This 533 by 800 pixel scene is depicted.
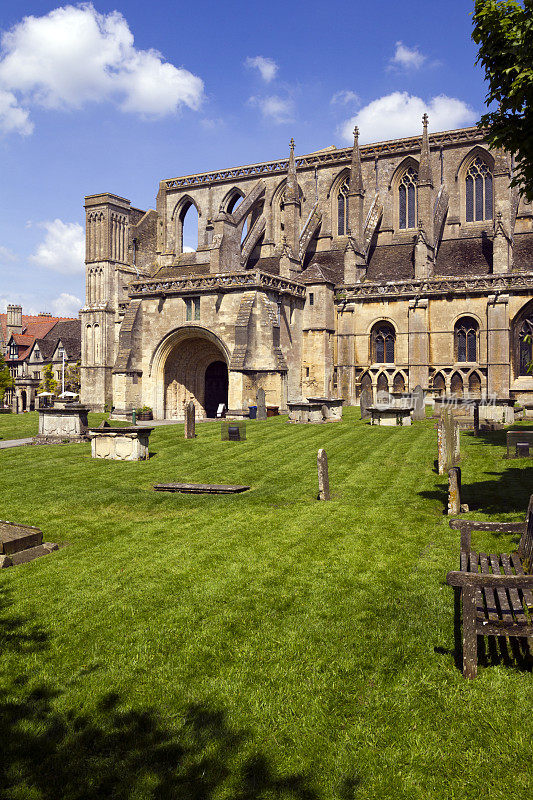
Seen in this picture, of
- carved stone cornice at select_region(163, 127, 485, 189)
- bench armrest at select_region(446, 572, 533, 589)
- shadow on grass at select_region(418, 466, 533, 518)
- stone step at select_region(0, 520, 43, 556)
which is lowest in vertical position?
stone step at select_region(0, 520, 43, 556)

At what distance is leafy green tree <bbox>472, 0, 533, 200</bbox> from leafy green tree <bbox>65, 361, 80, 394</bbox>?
4988 cm

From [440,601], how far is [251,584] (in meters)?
2.15

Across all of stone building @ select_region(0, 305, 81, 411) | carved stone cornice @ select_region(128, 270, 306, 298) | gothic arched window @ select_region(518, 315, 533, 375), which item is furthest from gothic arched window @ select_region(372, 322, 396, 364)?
stone building @ select_region(0, 305, 81, 411)

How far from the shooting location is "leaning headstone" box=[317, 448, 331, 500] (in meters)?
10.9

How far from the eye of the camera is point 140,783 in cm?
373

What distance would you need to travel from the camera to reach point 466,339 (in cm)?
3369

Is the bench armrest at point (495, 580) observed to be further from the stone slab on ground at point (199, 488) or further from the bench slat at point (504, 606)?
the stone slab on ground at point (199, 488)

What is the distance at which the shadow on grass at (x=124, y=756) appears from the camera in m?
3.66

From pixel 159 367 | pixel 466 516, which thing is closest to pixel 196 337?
pixel 159 367

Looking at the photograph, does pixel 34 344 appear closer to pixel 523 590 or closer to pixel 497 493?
pixel 497 493

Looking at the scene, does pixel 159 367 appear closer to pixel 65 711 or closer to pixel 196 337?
pixel 196 337

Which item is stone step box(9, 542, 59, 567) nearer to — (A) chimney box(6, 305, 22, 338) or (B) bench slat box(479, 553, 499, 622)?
(B) bench slat box(479, 553, 499, 622)

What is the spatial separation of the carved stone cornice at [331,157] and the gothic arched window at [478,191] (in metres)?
1.67

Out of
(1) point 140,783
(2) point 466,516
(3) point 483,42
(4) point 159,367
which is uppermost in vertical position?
(3) point 483,42
